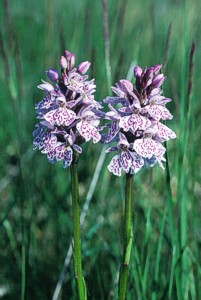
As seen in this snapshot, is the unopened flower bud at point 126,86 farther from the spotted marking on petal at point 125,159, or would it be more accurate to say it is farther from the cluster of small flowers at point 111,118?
the spotted marking on petal at point 125,159

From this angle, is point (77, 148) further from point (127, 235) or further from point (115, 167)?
point (127, 235)

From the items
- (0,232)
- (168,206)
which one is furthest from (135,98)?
(0,232)

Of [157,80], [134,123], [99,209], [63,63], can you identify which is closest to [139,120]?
[134,123]

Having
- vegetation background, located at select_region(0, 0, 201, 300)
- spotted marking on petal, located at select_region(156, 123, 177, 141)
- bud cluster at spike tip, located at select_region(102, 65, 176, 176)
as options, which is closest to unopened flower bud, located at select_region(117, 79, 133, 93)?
bud cluster at spike tip, located at select_region(102, 65, 176, 176)

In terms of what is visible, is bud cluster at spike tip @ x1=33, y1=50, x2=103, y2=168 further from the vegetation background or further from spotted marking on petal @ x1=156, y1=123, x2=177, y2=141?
the vegetation background

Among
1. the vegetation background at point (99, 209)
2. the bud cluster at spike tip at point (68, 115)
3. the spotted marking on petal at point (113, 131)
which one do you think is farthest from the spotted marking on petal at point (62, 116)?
the vegetation background at point (99, 209)

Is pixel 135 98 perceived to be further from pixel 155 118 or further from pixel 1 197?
pixel 1 197
